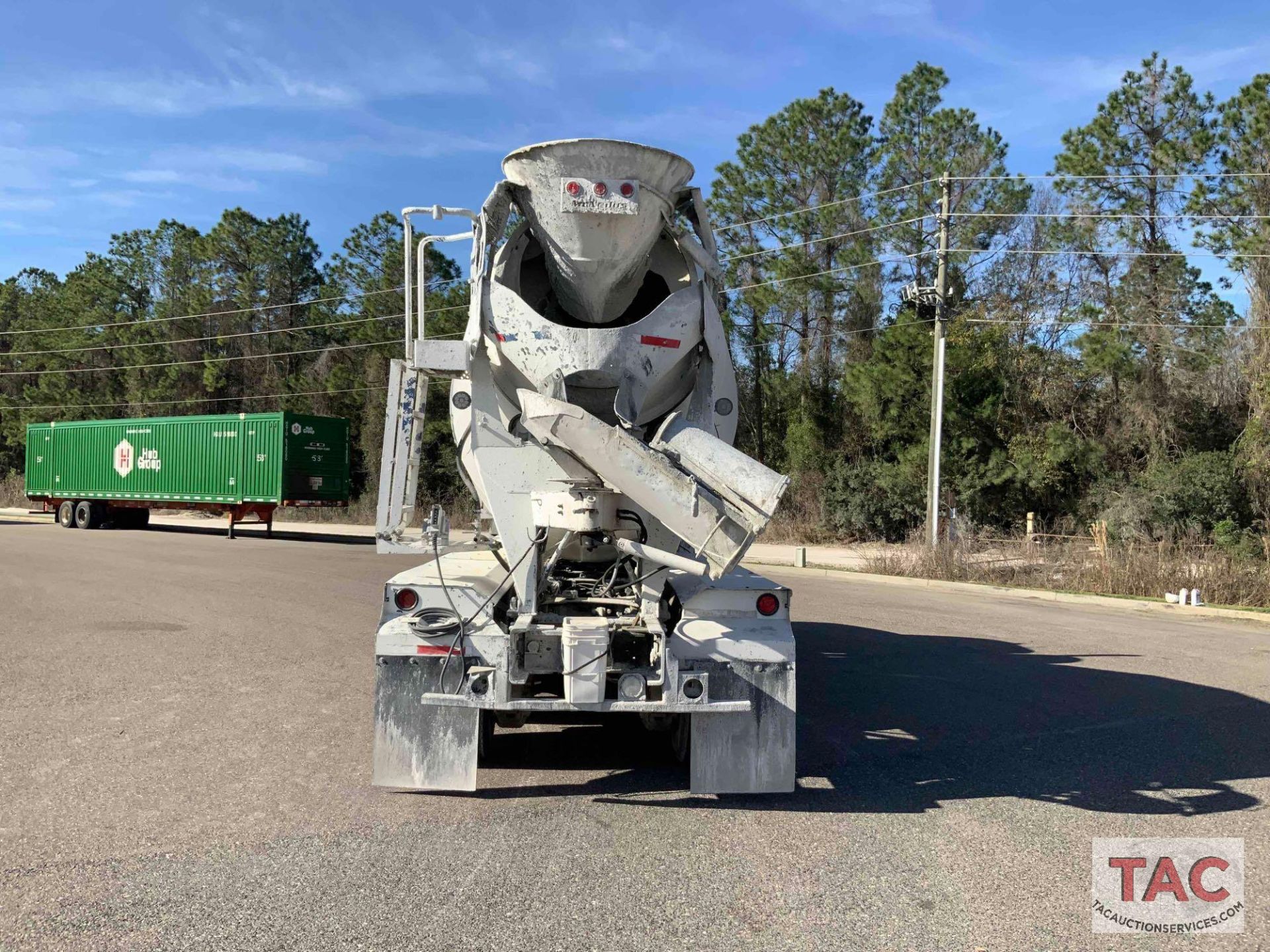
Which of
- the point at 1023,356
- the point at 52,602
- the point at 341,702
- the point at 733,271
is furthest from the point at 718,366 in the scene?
the point at 733,271

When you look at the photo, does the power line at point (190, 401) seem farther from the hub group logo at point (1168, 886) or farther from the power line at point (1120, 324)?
the hub group logo at point (1168, 886)

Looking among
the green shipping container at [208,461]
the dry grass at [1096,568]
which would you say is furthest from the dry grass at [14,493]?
the dry grass at [1096,568]

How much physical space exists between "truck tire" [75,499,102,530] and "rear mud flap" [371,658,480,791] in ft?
106

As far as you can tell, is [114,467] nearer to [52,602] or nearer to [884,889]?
[52,602]

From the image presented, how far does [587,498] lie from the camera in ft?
17.9

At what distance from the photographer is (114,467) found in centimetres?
3158

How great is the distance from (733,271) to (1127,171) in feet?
39.3

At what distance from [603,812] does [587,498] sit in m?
1.64

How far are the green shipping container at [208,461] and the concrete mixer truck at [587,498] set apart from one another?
75.3ft

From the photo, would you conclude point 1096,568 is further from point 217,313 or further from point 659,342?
point 217,313

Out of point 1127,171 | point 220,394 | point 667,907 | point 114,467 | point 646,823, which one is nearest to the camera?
point 667,907

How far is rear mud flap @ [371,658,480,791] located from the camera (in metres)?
5.22

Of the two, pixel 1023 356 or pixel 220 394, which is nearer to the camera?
pixel 1023 356

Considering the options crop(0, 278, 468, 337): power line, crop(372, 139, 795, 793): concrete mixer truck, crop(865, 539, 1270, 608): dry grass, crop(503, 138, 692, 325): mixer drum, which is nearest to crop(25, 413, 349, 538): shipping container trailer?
crop(0, 278, 468, 337): power line
